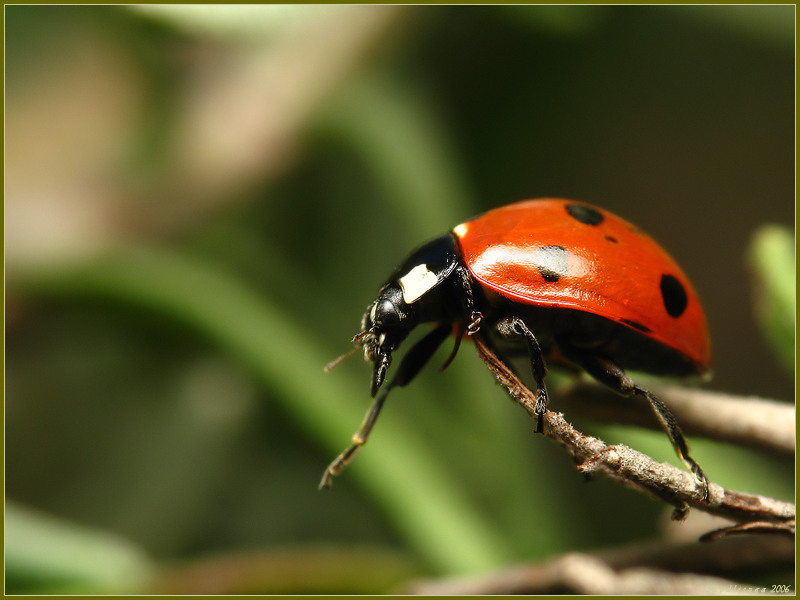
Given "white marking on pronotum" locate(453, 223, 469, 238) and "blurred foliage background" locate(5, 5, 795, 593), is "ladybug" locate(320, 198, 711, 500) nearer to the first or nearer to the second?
"white marking on pronotum" locate(453, 223, 469, 238)

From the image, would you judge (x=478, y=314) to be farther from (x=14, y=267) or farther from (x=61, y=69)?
(x=61, y=69)

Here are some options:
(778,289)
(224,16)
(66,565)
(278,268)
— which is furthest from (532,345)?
(278,268)

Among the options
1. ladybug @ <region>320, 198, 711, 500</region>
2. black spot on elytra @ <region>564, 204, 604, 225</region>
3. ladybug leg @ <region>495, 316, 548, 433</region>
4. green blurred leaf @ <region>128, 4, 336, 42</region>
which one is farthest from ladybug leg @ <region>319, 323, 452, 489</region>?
green blurred leaf @ <region>128, 4, 336, 42</region>

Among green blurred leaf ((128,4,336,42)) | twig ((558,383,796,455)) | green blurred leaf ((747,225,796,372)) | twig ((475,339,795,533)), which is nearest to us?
twig ((475,339,795,533))

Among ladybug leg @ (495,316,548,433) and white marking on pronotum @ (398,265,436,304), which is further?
white marking on pronotum @ (398,265,436,304)

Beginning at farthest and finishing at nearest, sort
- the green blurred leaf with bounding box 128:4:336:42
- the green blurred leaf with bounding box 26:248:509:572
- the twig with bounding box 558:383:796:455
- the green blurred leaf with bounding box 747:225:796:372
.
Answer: the green blurred leaf with bounding box 26:248:509:572
the green blurred leaf with bounding box 128:4:336:42
the green blurred leaf with bounding box 747:225:796:372
the twig with bounding box 558:383:796:455

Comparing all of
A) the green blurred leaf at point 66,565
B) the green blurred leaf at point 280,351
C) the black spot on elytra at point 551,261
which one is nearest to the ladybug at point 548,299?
the black spot on elytra at point 551,261

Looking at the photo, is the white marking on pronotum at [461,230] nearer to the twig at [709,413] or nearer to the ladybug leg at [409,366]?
the ladybug leg at [409,366]

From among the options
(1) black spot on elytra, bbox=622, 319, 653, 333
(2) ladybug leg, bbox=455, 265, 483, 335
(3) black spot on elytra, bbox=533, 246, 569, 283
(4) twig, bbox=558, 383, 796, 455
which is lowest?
(4) twig, bbox=558, 383, 796, 455
